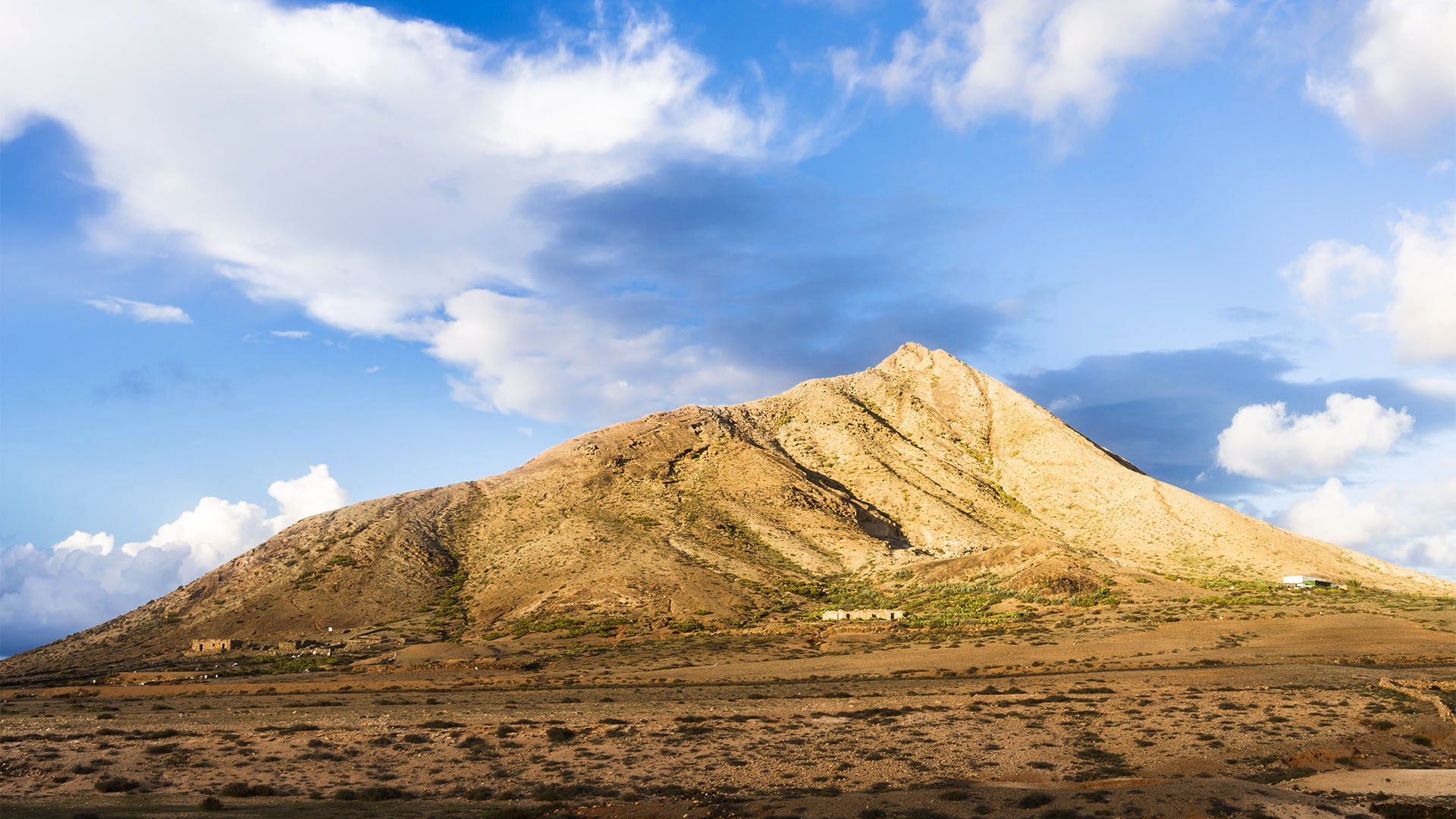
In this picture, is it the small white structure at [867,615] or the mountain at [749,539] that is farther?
the mountain at [749,539]

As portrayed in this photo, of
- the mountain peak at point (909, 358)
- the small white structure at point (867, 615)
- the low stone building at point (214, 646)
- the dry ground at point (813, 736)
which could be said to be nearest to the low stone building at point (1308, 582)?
the dry ground at point (813, 736)

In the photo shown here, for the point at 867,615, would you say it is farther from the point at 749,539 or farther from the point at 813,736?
the point at 813,736

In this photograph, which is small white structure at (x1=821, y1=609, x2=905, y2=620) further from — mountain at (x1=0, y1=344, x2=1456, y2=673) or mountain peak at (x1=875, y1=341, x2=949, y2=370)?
mountain peak at (x1=875, y1=341, x2=949, y2=370)

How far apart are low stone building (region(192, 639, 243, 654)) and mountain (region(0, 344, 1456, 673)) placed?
2990mm

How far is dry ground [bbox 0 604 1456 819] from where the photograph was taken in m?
22.3

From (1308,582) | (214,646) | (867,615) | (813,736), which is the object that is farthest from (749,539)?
(813,736)

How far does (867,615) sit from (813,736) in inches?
1526

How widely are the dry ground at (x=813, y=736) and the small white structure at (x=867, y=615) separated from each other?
1379cm

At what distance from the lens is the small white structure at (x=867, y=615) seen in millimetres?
68500

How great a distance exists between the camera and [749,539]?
302 ft

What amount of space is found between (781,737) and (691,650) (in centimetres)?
2890

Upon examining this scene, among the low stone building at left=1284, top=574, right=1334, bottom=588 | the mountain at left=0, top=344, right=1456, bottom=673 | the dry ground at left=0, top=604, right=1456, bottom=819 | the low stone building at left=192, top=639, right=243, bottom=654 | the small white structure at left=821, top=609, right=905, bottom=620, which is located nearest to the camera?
the dry ground at left=0, top=604, right=1456, bottom=819

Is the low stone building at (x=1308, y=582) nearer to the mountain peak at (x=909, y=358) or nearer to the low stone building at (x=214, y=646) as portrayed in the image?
the mountain peak at (x=909, y=358)

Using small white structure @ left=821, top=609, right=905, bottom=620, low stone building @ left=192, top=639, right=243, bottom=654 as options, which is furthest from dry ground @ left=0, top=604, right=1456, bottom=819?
small white structure @ left=821, top=609, right=905, bottom=620
